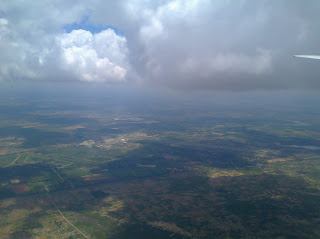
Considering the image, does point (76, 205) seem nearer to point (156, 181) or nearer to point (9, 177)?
point (156, 181)

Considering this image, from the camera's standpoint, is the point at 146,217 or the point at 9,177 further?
the point at 9,177

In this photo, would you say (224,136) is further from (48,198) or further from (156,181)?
(48,198)

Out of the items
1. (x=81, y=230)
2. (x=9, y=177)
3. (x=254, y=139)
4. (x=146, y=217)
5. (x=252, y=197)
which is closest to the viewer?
(x=81, y=230)

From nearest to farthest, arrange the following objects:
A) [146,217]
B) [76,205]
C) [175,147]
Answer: [146,217], [76,205], [175,147]

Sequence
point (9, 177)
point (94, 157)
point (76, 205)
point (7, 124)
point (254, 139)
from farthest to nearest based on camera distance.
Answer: point (7, 124) < point (254, 139) < point (94, 157) < point (9, 177) < point (76, 205)

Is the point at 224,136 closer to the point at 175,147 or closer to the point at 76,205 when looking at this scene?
the point at 175,147

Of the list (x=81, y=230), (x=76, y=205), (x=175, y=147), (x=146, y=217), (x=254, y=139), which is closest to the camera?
(x=81, y=230)

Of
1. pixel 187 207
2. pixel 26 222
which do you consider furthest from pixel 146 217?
pixel 26 222

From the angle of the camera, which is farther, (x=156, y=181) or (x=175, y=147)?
(x=175, y=147)

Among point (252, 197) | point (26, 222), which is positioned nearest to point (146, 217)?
point (26, 222)
